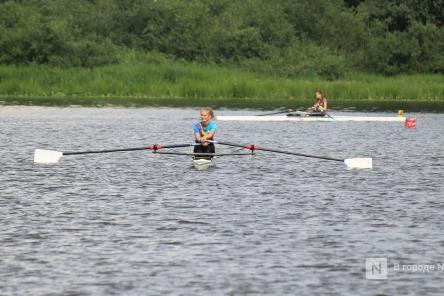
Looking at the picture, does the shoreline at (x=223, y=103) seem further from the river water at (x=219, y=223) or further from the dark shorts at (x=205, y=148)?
the dark shorts at (x=205, y=148)

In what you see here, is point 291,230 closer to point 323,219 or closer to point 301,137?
point 323,219

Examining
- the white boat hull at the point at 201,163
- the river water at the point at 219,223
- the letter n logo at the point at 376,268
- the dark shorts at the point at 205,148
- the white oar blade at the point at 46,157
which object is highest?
the dark shorts at the point at 205,148

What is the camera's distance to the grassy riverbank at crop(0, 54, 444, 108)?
2670 inches

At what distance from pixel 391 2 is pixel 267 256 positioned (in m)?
69.6

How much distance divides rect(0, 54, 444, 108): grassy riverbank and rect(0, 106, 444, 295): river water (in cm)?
3108

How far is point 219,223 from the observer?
20.1m

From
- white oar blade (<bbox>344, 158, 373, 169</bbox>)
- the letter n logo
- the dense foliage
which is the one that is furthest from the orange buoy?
the letter n logo

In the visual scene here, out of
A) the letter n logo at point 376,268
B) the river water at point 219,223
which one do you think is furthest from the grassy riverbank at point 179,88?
the letter n logo at point 376,268

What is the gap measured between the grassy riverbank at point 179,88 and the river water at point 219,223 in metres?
31.1

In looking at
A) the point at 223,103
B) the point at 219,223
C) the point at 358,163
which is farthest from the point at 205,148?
the point at 223,103

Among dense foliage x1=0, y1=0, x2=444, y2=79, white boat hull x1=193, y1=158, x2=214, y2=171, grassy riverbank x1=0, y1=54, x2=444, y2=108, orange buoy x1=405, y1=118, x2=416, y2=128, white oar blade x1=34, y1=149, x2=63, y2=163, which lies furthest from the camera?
dense foliage x1=0, y1=0, x2=444, y2=79

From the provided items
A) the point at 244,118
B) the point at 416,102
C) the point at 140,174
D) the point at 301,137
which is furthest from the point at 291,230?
the point at 416,102

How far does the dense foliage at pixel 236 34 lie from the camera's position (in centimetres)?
7431

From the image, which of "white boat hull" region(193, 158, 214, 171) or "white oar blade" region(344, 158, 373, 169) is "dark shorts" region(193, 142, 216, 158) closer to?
"white boat hull" region(193, 158, 214, 171)
